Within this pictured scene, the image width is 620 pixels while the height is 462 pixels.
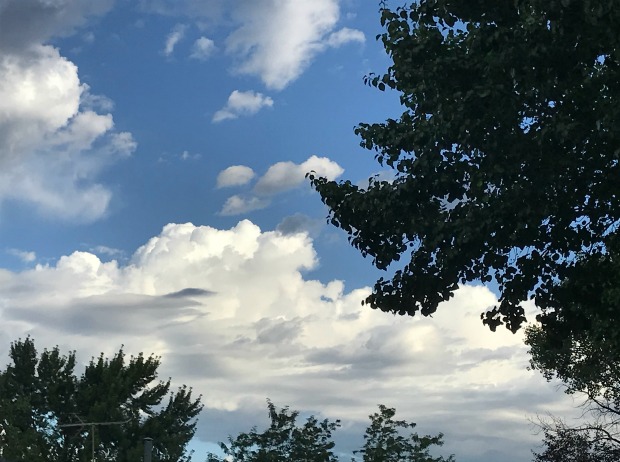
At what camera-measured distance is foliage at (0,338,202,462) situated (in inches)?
2564

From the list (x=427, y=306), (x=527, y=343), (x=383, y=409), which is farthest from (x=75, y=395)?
(x=427, y=306)

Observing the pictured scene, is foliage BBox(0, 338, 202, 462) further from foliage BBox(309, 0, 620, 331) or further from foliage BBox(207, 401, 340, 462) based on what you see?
foliage BBox(309, 0, 620, 331)

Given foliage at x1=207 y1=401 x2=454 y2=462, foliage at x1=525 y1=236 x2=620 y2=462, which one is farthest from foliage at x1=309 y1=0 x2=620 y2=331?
foliage at x1=207 y1=401 x2=454 y2=462

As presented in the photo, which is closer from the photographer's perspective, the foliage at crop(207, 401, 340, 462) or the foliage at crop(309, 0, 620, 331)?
the foliage at crop(309, 0, 620, 331)

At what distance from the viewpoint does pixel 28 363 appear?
233ft

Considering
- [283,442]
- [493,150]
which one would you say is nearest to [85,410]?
[283,442]

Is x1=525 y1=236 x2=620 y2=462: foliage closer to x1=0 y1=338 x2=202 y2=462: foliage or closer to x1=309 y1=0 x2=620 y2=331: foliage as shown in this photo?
x1=309 y1=0 x2=620 y2=331: foliage

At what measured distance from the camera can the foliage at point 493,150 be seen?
16406 mm

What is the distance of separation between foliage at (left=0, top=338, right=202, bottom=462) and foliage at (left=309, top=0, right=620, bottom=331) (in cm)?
4873

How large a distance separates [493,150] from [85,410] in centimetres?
5538

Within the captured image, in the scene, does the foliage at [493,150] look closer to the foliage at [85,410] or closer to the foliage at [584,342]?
the foliage at [584,342]

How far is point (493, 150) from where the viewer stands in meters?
17.0

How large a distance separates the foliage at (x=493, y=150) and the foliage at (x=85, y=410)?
48731mm

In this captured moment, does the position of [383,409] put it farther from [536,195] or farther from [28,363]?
[536,195]
